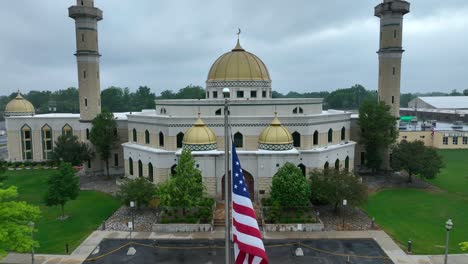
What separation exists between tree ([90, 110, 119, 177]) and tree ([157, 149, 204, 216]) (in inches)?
664

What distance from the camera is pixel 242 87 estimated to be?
3909cm

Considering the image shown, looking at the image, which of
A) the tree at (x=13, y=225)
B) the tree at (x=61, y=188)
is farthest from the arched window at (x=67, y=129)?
the tree at (x=13, y=225)

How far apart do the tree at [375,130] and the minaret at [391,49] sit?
279 cm

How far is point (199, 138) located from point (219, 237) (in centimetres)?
1008

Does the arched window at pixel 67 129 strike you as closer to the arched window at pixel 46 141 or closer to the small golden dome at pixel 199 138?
the arched window at pixel 46 141

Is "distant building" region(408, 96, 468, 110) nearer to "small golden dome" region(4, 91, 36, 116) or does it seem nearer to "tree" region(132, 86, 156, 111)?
"tree" region(132, 86, 156, 111)

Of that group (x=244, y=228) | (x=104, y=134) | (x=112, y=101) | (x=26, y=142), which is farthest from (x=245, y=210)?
(x=112, y=101)

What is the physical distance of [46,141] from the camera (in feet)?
176

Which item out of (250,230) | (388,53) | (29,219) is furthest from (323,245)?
(388,53)

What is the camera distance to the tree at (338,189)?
28078 millimetres

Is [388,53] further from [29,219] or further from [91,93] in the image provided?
[29,219]

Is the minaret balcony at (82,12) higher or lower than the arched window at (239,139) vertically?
higher

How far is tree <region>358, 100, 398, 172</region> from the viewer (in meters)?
39.8

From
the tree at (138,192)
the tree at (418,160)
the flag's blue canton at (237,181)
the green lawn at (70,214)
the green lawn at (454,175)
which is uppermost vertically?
the flag's blue canton at (237,181)
